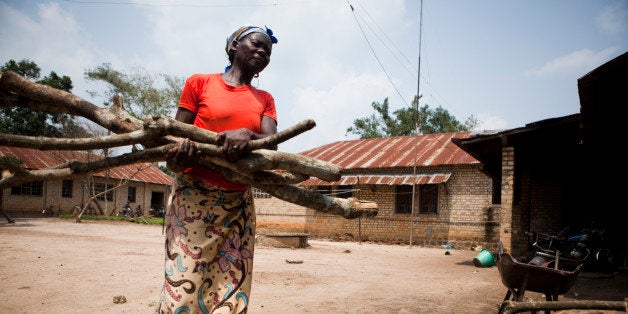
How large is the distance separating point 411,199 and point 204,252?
1454 centimetres

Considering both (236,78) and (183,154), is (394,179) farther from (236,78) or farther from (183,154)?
(183,154)

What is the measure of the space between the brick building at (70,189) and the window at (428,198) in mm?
14388

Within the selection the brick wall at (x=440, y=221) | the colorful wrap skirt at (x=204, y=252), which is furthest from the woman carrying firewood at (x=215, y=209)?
the brick wall at (x=440, y=221)

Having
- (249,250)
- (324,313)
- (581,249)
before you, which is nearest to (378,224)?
(581,249)

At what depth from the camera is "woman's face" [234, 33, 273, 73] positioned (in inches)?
88.0

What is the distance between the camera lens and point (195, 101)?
2.12 m

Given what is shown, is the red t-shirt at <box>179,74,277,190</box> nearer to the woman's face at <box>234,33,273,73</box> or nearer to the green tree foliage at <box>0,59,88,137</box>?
the woman's face at <box>234,33,273,73</box>

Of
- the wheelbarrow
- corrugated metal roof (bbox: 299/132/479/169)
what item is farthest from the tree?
the wheelbarrow

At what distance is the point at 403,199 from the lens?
16000 millimetres

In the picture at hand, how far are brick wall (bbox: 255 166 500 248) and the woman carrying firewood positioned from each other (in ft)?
39.2

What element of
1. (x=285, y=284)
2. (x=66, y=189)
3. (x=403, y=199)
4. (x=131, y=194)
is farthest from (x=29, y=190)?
(x=285, y=284)

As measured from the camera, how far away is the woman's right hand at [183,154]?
1707mm

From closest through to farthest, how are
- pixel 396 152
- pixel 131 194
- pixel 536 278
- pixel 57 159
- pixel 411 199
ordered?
1. pixel 536 278
2. pixel 411 199
3. pixel 396 152
4. pixel 57 159
5. pixel 131 194

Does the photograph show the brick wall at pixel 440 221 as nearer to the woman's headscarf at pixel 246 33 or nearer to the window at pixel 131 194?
the woman's headscarf at pixel 246 33
